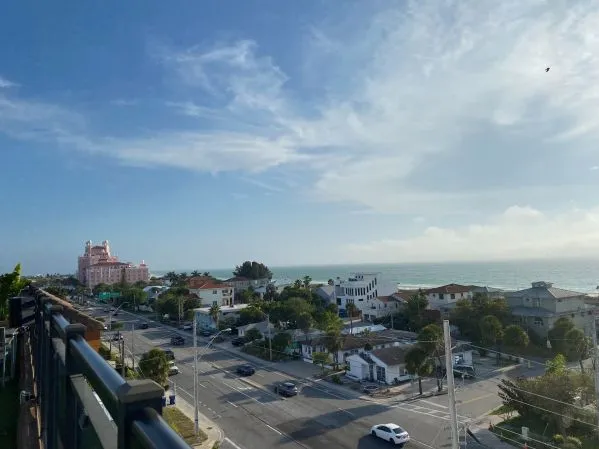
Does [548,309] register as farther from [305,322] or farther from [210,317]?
[210,317]

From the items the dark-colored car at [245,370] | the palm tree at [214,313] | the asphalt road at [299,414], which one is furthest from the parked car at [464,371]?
the palm tree at [214,313]

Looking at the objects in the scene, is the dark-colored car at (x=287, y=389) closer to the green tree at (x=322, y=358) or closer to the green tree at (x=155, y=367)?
the green tree at (x=322, y=358)

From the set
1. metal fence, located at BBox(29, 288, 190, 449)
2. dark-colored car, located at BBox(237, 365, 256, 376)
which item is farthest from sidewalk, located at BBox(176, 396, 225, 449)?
metal fence, located at BBox(29, 288, 190, 449)

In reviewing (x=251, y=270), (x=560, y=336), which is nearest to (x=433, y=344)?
(x=560, y=336)

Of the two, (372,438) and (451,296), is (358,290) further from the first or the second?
(372,438)

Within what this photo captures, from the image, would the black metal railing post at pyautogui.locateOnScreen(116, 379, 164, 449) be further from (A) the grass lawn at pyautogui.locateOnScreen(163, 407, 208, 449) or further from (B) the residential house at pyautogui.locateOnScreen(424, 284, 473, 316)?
(B) the residential house at pyautogui.locateOnScreen(424, 284, 473, 316)

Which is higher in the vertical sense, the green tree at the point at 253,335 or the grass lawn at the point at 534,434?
the green tree at the point at 253,335

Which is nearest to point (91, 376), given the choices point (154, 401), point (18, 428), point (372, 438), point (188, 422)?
point (154, 401)
